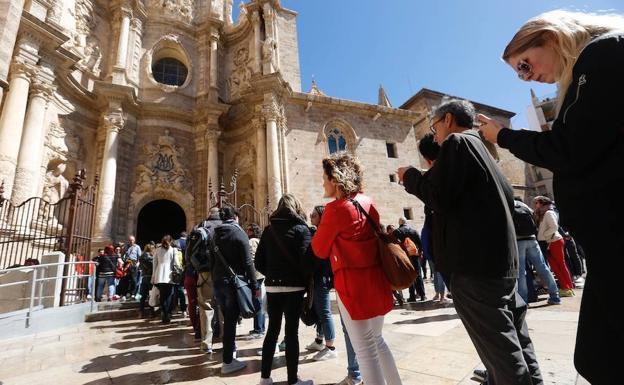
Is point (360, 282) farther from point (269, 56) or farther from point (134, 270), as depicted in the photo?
point (269, 56)

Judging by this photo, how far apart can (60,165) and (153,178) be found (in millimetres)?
3598

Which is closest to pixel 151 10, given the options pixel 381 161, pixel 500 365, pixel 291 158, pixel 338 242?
pixel 291 158

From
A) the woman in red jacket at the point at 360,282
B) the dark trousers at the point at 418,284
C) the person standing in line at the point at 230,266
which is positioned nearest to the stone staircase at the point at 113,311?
the person standing in line at the point at 230,266

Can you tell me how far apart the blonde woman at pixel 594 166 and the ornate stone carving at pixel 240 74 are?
60.2ft

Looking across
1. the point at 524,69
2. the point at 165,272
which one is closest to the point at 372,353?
the point at 524,69

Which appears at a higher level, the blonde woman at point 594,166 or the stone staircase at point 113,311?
the blonde woman at point 594,166

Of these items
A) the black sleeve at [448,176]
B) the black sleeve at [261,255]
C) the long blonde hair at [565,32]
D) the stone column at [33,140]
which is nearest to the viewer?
the long blonde hair at [565,32]

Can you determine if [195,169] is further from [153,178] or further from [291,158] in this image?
[291,158]

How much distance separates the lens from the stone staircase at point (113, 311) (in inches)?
A: 278

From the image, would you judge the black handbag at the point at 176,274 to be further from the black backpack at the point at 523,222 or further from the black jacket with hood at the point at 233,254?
the black backpack at the point at 523,222

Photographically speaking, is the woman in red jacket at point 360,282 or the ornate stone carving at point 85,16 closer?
the woman in red jacket at point 360,282

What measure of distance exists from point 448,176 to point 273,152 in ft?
44.6

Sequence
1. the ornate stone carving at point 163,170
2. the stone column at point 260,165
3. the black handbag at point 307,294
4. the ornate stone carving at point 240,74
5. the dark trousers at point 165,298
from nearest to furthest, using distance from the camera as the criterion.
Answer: the black handbag at point 307,294 < the dark trousers at point 165,298 < the stone column at point 260,165 < the ornate stone carving at point 163,170 < the ornate stone carving at point 240,74

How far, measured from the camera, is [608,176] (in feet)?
2.94
